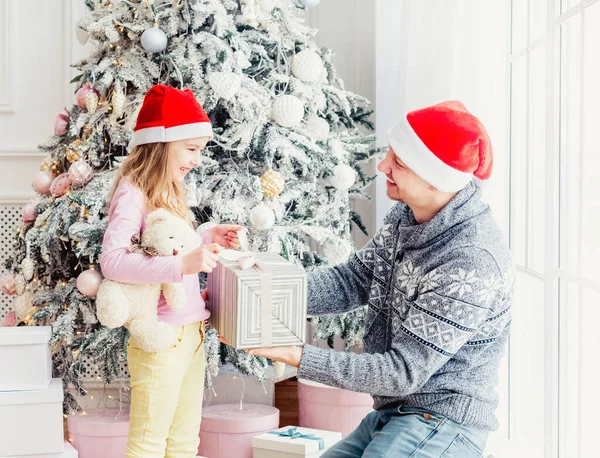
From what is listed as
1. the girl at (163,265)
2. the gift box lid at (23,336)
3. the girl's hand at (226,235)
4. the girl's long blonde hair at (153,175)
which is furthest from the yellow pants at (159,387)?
the gift box lid at (23,336)

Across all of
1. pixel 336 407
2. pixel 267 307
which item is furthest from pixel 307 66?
pixel 267 307

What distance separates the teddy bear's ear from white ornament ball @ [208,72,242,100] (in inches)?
27.4

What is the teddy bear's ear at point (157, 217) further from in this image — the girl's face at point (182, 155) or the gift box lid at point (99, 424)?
the gift box lid at point (99, 424)

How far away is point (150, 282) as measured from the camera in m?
1.77

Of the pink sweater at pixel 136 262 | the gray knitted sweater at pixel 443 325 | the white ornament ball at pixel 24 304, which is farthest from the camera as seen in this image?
the white ornament ball at pixel 24 304

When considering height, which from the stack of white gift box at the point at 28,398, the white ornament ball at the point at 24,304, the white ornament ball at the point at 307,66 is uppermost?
the white ornament ball at the point at 307,66

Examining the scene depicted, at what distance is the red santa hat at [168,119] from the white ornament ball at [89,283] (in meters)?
0.55

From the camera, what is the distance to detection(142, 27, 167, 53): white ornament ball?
2.40 meters

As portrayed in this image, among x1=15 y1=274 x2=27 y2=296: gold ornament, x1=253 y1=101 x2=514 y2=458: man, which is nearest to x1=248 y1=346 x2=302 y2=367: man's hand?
x1=253 y1=101 x2=514 y2=458: man

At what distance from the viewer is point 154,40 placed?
241cm

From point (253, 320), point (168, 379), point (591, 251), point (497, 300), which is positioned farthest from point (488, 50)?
point (168, 379)

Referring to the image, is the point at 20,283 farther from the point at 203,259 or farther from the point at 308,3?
the point at 308,3

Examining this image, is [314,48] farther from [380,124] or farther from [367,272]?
[367,272]

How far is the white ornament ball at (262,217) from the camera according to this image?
2389 millimetres
